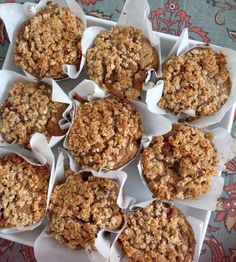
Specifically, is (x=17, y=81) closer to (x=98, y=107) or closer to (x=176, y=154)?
(x=98, y=107)

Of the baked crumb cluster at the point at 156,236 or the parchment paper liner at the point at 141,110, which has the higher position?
the parchment paper liner at the point at 141,110

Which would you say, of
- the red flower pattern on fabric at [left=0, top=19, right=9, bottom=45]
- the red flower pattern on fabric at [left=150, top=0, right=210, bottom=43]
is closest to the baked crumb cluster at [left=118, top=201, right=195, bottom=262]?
the red flower pattern on fabric at [left=150, top=0, right=210, bottom=43]

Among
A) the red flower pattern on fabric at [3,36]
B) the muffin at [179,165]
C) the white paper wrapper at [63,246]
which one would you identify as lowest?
the white paper wrapper at [63,246]

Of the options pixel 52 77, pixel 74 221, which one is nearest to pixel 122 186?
pixel 74 221

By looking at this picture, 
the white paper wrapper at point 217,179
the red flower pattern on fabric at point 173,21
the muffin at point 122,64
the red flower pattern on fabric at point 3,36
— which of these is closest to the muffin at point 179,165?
the white paper wrapper at point 217,179

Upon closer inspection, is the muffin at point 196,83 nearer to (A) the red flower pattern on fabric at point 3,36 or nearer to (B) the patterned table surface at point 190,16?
(B) the patterned table surface at point 190,16

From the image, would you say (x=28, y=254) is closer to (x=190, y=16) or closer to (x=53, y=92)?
(x=53, y=92)
